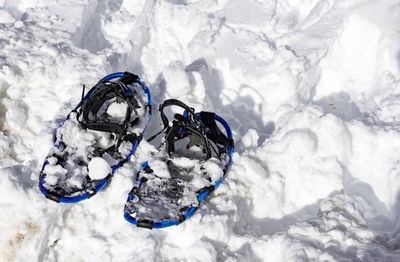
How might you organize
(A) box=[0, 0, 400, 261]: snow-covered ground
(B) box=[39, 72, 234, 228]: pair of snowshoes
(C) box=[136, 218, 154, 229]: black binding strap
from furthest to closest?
(B) box=[39, 72, 234, 228]: pair of snowshoes, (A) box=[0, 0, 400, 261]: snow-covered ground, (C) box=[136, 218, 154, 229]: black binding strap

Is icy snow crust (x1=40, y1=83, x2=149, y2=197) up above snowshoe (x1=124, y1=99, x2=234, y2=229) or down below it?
below

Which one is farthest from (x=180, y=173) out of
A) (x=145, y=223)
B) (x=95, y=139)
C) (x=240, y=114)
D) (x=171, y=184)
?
(x=240, y=114)

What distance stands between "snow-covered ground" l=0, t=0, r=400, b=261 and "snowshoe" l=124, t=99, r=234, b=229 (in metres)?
0.15

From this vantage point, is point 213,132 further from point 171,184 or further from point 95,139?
point 95,139

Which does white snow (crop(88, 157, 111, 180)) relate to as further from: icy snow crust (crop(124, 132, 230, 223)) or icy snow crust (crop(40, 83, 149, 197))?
icy snow crust (crop(124, 132, 230, 223))

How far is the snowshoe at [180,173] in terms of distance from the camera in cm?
343

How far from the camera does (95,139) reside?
421cm

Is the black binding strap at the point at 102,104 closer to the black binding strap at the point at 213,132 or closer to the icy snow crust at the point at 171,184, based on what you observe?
the icy snow crust at the point at 171,184

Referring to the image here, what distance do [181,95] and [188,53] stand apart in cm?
139

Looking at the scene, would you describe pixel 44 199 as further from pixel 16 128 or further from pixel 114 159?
pixel 16 128

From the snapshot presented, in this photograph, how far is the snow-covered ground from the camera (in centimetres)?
337

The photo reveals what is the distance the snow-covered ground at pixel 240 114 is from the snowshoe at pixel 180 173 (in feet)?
0.49

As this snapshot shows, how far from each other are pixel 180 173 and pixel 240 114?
1684 millimetres

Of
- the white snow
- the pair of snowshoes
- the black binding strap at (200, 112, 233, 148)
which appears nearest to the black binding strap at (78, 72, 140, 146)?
the pair of snowshoes
